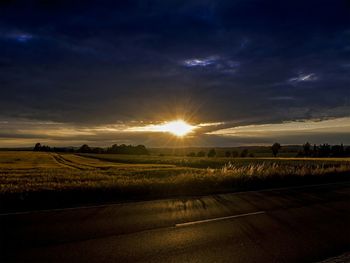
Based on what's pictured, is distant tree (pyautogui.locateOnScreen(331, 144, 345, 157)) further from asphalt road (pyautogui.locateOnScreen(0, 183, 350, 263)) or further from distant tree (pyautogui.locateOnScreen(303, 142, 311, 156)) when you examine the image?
asphalt road (pyautogui.locateOnScreen(0, 183, 350, 263))

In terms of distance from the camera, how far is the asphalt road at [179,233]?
20.7 ft

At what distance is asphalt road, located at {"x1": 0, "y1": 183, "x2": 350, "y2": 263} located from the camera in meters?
6.32

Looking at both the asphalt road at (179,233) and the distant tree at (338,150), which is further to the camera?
the distant tree at (338,150)

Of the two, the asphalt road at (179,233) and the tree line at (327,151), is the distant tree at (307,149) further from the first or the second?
the asphalt road at (179,233)

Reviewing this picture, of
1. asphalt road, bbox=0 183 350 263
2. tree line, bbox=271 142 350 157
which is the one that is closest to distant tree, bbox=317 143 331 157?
tree line, bbox=271 142 350 157

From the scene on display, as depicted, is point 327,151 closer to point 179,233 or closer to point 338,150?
point 338,150

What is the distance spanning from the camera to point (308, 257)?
6.42 meters

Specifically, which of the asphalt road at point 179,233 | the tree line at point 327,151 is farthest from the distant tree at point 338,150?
the asphalt road at point 179,233

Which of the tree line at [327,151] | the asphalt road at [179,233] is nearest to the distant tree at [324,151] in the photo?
→ the tree line at [327,151]

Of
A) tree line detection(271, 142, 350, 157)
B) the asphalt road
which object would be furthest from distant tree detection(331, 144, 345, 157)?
the asphalt road

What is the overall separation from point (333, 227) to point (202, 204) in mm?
4117

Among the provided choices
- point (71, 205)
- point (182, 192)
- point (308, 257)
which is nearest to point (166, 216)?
point (71, 205)

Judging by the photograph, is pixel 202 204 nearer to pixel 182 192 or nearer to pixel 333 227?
pixel 182 192

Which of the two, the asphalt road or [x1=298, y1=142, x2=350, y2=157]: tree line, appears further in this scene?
[x1=298, y1=142, x2=350, y2=157]: tree line
